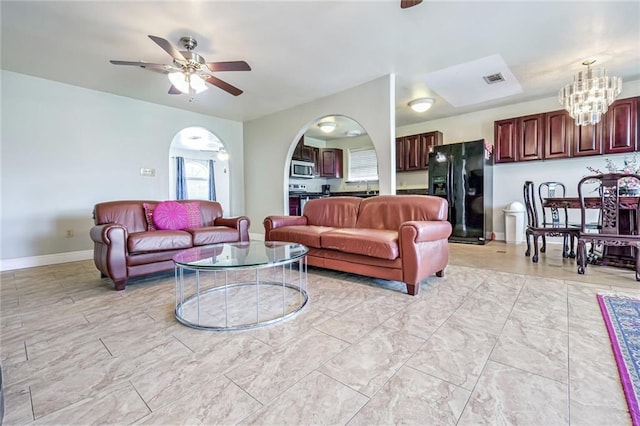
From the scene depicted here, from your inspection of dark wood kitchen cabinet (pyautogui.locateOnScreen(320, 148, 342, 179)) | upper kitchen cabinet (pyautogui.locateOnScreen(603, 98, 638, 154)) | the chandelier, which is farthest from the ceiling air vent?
dark wood kitchen cabinet (pyautogui.locateOnScreen(320, 148, 342, 179))

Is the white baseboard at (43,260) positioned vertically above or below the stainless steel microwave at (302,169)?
below

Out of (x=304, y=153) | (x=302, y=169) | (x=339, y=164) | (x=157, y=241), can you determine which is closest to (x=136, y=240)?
(x=157, y=241)

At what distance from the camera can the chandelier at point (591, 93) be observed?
341 cm

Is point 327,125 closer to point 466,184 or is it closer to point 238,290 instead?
point 466,184

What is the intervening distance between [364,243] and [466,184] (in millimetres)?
3465

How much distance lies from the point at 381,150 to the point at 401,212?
1.13 m

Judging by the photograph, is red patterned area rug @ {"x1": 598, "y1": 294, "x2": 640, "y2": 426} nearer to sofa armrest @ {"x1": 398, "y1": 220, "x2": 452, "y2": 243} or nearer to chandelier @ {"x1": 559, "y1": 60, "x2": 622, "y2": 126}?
sofa armrest @ {"x1": 398, "y1": 220, "x2": 452, "y2": 243}

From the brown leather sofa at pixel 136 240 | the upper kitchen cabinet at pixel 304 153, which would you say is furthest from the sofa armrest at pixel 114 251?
the upper kitchen cabinet at pixel 304 153

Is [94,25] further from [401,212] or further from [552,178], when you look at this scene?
[552,178]

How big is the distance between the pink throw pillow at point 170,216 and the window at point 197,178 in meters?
6.40

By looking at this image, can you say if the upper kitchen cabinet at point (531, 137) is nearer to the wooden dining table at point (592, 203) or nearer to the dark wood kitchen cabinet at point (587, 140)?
the dark wood kitchen cabinet at point (587, 140)

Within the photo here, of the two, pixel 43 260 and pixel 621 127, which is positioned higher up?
pixel 621 127

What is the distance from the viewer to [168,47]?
2.49 m

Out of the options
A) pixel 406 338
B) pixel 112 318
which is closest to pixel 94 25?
pixel 112 318
